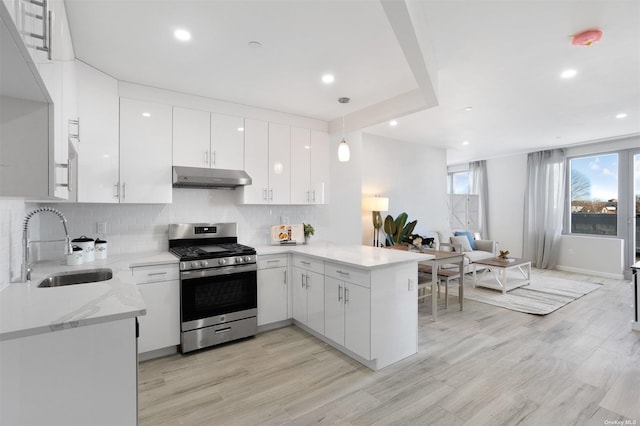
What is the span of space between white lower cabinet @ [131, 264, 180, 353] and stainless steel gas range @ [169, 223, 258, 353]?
0.07m

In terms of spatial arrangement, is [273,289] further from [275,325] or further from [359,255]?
[359,255]

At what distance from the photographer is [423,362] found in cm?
278

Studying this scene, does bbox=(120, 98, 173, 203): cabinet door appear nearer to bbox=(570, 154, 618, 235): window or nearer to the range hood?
the range hood

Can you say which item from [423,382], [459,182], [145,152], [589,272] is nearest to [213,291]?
[145,152]

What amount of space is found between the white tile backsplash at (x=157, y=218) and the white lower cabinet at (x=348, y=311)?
4.62 feet

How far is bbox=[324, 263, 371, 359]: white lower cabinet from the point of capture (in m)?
2.60

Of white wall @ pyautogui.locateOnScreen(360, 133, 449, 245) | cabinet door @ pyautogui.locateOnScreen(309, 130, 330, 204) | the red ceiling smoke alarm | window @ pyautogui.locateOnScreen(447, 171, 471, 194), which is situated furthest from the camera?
window @ pyautogui.locateOnScreen(447, 171, 471, 194)

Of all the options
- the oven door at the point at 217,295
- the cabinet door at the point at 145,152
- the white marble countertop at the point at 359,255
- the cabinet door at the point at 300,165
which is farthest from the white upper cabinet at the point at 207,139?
the oven door at the point at 217,295

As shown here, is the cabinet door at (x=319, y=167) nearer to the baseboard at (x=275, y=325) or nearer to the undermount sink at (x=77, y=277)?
the baseboard at (x=275, y=325)

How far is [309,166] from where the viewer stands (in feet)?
13.7

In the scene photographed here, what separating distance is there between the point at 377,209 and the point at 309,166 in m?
1.69

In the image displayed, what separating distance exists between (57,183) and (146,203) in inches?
70.5

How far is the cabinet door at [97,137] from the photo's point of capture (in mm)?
2617

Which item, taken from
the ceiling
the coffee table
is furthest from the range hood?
the coffee table
